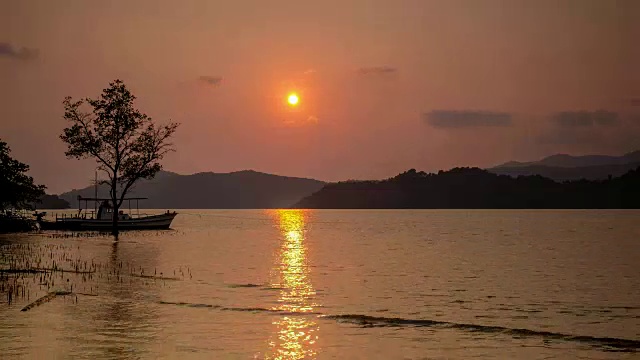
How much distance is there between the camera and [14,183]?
87062 mm

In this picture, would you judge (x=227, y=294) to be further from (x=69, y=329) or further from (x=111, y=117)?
(x=111, y=117)

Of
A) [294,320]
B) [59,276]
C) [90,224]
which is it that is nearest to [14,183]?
[90,224]

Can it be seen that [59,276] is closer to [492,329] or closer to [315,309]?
[315,309]

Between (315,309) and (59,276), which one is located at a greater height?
(59,276)

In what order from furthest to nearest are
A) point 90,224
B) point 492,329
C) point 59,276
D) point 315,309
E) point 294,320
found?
1. point 90,224
2. point 59,276
3. point 315,309
4. point 294,320
5. point 492,329

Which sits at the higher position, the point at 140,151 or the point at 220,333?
the point at 140,151

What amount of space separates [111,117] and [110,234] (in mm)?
20884

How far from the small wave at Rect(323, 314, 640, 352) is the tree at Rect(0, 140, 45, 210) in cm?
6472

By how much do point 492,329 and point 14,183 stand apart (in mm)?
72792

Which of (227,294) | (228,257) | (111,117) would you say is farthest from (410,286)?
(111,117)

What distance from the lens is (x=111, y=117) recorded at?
301 ft

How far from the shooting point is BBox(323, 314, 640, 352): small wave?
27.4 meters

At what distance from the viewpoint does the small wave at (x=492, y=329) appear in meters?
27.4

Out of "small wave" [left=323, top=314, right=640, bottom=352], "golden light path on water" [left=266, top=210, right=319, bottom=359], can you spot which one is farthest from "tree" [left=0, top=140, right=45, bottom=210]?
"small wave" [left=323, top=314, right=640, bottom=352]
